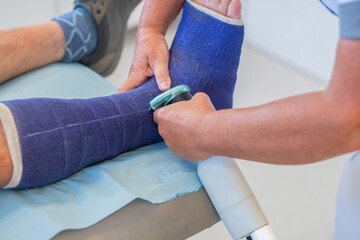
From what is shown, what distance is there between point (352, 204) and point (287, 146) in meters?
0.34

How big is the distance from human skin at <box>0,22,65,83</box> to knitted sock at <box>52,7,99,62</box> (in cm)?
2

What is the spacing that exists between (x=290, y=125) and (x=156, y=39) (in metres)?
0.55

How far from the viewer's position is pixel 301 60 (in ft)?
6.40

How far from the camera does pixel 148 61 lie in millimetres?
1082

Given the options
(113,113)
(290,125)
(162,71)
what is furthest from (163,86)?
(290,125)

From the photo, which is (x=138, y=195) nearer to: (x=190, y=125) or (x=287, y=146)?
(x=190, y=125)

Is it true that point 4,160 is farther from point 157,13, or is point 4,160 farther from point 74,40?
point 74,40

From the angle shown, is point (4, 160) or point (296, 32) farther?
point (296, 32)

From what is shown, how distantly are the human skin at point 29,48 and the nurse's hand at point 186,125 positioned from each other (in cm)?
54

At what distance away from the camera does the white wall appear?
1823 mm

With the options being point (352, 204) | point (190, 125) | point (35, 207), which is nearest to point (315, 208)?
point (352, 204)

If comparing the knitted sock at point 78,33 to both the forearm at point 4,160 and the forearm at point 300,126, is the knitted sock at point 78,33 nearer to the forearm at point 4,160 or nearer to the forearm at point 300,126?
the forearm at point 4,160

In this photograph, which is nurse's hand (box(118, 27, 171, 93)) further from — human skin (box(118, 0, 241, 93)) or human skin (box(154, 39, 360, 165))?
human skin (box(154, 39, 360, 165))

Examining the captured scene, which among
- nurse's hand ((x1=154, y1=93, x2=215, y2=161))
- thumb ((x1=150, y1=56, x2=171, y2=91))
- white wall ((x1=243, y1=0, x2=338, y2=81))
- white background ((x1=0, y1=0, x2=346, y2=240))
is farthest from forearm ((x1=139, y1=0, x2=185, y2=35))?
white wall ((x1=243, y1=0, x2=338, y2=81))
